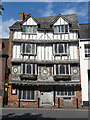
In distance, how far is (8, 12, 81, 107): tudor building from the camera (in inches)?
698

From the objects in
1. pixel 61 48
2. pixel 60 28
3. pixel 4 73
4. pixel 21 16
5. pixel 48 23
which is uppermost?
pixel 21 16

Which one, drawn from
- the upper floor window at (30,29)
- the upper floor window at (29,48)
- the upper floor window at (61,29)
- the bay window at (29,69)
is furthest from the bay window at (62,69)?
the upper floor window at (30,29)

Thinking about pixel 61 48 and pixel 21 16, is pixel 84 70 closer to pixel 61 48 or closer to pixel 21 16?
pixel 61 48

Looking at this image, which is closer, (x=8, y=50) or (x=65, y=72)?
A: (x=65, y=72)

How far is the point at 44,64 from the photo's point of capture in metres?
18.6

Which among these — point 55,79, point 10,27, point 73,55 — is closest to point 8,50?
point 10,27

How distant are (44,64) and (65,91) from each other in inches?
168

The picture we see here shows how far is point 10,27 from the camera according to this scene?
64.5ft


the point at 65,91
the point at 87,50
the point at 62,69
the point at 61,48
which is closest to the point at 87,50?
the point at 87,50

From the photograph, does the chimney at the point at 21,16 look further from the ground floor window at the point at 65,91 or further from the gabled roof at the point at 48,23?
the ground floor window at the point at 65,91

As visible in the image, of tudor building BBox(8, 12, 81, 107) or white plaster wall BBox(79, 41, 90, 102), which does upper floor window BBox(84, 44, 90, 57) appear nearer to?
white plaster wall BBox(79, 41, 90, 102)

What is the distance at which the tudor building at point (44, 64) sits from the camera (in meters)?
17.7

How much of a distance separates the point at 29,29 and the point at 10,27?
2.62m

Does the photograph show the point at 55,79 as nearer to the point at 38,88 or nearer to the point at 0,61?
the point at 38,88
